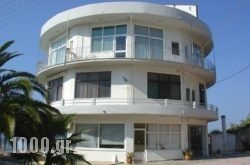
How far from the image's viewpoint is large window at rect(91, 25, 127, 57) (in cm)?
2843

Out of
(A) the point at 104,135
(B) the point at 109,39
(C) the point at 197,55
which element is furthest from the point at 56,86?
(C) the point at 197,55

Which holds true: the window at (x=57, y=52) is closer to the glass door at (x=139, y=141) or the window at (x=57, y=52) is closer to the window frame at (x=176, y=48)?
the glass door at (x=139, y=141)

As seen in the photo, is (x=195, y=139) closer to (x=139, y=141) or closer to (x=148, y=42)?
(x=139, y=141)

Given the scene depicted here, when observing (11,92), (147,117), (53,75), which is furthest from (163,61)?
(11,92)

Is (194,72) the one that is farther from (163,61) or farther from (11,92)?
(11,92)

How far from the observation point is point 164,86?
28.6 m

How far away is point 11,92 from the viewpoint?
15641 mm

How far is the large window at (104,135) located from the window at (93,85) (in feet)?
7.80

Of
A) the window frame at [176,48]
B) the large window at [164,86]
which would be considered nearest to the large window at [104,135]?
the large window at [164,86]

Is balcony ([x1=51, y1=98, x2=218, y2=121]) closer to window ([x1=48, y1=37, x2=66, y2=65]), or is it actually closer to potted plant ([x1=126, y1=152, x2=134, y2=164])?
potted plant ([x1=126, y1=152, x2=134, y2=164])

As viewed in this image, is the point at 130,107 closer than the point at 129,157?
No

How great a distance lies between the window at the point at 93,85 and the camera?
91.6ft

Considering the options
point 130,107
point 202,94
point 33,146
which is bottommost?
point 33,146

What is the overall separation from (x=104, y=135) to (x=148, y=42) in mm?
8031
